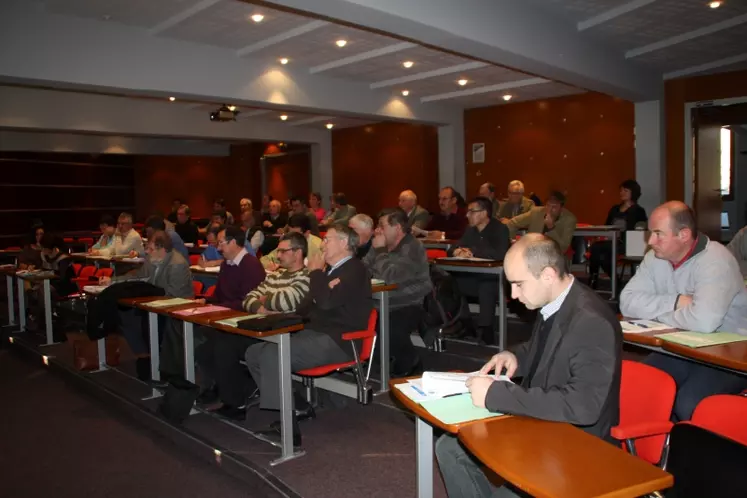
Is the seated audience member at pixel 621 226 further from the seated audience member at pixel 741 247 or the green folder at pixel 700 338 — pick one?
the green folder at pixel 700 338

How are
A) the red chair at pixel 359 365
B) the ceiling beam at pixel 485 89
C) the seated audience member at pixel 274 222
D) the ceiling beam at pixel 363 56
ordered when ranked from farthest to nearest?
the seated audience member at pixel 274 222 → the ceiling beam at pixel 485 89 → the ceiling beam at pixel 363 56 → the red chair at pixel 359 365

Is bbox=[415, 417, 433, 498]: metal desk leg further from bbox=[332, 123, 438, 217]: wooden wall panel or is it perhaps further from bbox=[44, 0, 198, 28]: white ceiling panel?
bbox=[332, 123, 438, 217]: wooden wall panel

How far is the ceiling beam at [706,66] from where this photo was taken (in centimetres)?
886

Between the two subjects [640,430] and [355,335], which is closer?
[640,430]

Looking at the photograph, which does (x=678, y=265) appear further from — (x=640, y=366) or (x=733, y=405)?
(x=733, y=405)

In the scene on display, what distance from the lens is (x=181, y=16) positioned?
6.85 meters

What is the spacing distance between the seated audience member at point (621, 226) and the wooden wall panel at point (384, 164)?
17.1 ft

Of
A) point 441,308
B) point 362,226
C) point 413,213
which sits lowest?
point 441,308

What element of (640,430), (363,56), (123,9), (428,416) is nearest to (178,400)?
(428,416)

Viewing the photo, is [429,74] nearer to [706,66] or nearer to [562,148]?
[562,148]

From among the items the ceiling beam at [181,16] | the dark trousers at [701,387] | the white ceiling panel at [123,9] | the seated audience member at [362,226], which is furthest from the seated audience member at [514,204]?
the dark trousers at [701,387]

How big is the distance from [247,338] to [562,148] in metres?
8.83

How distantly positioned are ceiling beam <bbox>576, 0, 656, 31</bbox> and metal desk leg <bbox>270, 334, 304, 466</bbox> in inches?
209

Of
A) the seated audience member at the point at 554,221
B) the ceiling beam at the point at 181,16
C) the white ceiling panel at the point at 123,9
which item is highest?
the white ceiling panel at the point at 123,9
